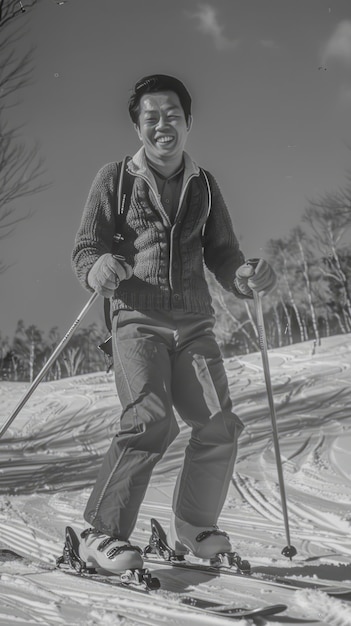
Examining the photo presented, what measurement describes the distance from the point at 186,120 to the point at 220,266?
1.34 feet

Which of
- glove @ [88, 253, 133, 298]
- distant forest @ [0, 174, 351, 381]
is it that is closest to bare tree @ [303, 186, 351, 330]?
distant forest @ [0, 174, 351, 381]

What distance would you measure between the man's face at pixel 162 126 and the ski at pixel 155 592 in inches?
38.3

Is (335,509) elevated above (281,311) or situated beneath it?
situated beneath

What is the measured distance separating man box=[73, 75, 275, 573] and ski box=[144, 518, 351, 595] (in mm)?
28

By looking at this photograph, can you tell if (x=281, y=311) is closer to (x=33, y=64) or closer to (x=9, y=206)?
(x=9, y=206)

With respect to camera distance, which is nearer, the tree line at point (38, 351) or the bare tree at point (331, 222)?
the tree line at point (38, 351)

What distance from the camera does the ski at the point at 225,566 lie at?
1262 millimetres

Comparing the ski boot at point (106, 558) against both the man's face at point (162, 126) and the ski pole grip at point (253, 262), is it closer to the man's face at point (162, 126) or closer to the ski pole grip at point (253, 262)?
the ski pole grip at point (253, 262)

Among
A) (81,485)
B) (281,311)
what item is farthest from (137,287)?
(281,311)

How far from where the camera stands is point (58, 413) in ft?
13.6

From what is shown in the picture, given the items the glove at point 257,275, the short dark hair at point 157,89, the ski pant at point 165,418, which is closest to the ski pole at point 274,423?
the glove at point 257,275

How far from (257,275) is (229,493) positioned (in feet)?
4.55

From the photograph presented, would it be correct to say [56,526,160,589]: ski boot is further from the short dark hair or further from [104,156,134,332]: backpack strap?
the short dark hair

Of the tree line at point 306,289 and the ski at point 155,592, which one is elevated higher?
the tree line at point 306,289
